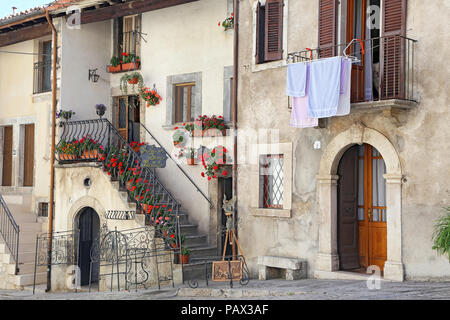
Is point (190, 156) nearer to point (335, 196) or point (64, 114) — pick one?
point (64, 114)

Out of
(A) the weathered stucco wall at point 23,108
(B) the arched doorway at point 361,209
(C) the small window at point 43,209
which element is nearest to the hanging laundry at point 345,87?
(B) the arched doorway at point 361,209

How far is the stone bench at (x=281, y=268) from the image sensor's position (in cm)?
1172

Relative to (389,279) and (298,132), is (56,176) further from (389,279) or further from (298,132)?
(389,279)

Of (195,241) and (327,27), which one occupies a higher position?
(327,27)

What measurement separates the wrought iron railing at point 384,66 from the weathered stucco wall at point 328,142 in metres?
0.16

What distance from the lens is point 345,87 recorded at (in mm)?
10617

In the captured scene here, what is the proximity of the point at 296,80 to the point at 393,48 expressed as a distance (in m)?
1.78

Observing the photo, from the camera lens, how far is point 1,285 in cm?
1578

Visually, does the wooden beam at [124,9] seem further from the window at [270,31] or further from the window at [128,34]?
the window at [270,31]

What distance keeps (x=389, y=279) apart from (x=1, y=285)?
391 inches

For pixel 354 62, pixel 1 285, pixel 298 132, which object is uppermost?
pixel 354 62

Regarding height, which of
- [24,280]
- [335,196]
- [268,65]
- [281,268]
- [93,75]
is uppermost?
[93,75]

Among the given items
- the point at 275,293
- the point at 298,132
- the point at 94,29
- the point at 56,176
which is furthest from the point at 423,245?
the point at 94,29

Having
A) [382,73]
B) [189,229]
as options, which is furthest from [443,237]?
[189,229]
